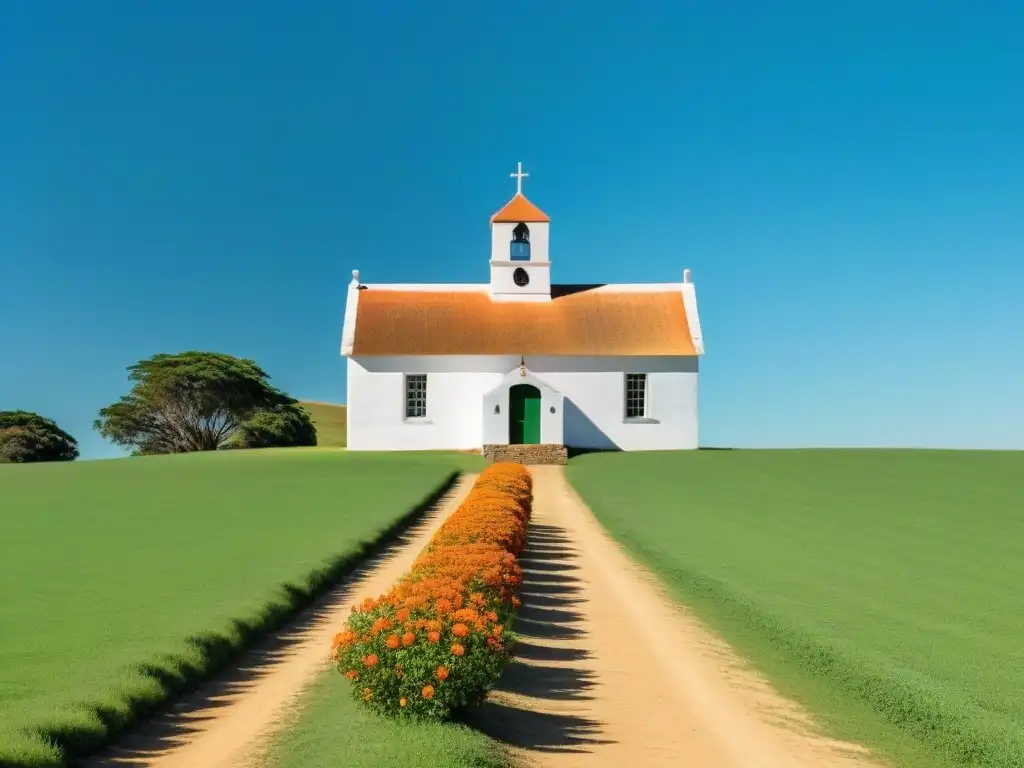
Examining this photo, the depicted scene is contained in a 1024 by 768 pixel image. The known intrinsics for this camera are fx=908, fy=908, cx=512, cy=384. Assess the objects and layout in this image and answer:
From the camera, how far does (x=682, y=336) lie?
4688 centimetres

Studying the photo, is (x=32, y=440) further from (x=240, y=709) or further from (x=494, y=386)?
(x=240, y=709)

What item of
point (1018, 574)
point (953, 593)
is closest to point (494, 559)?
point (953, 593)

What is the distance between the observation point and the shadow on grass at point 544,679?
28.9ft

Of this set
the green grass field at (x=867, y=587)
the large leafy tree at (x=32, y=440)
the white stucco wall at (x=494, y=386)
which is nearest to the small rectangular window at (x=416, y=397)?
the white stucco wall at (x=494, y=386)

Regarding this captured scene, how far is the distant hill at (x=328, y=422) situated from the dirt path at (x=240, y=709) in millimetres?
81105

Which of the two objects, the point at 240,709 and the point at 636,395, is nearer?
the point at 240,709

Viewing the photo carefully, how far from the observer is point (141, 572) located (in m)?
15.8

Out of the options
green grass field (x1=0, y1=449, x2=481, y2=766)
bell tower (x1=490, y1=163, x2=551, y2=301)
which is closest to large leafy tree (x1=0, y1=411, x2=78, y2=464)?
green grass field (x1=0, y1=449, x2=481, y2=766)

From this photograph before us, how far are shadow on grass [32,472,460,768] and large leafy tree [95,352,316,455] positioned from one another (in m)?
46.8

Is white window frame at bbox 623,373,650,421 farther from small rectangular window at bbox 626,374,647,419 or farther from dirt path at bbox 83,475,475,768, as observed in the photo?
dirt path at bbox 83,475,475,768

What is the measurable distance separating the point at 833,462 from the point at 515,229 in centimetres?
2009

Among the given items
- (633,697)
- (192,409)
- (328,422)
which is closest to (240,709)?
(633,697)

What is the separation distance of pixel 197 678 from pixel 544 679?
4.06m

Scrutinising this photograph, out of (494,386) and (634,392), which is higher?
(494,386)
